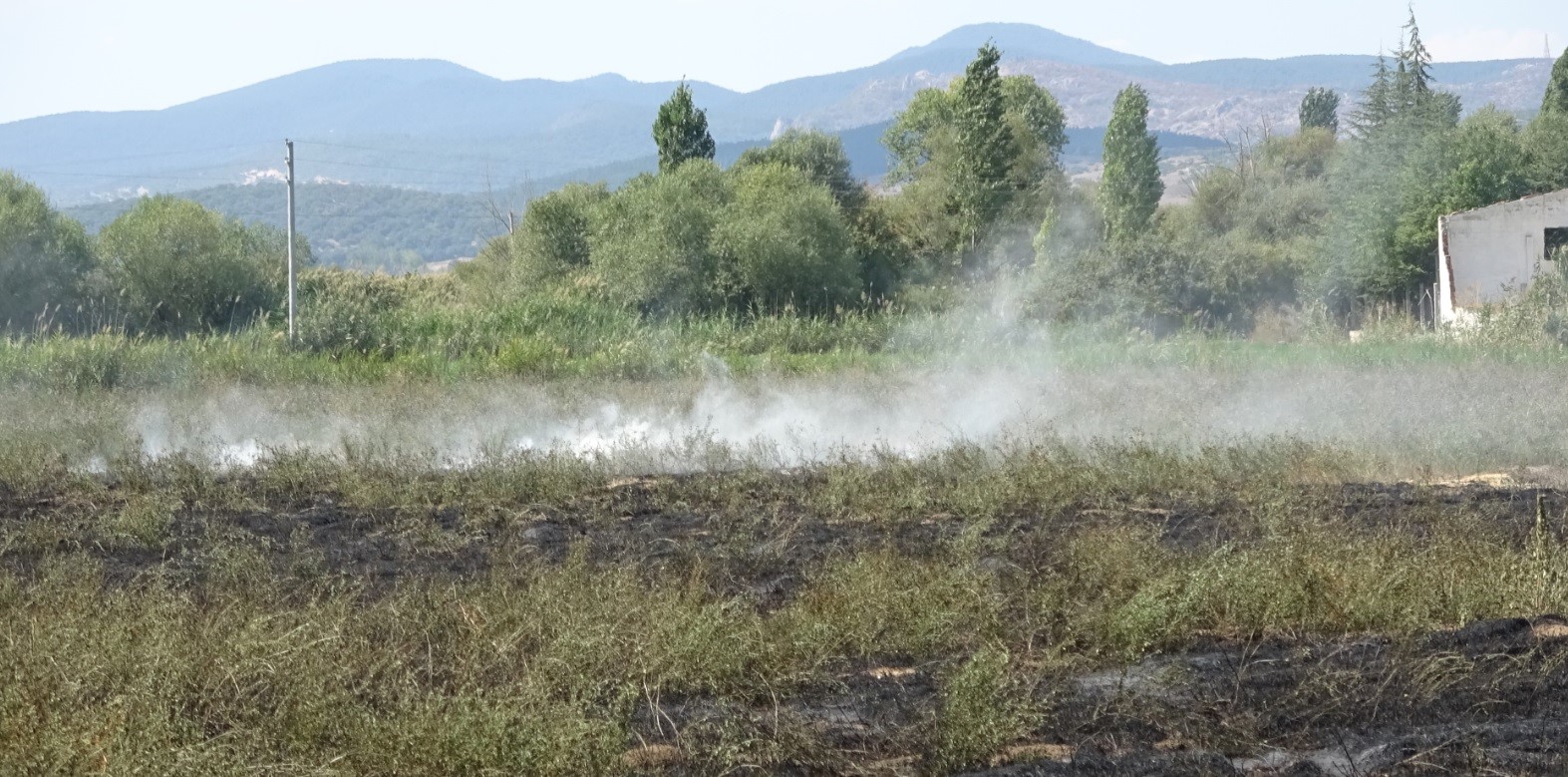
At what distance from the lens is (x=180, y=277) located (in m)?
37.7

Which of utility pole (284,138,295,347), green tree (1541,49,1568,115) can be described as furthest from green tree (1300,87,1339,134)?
utility pole (284,138,295,347)

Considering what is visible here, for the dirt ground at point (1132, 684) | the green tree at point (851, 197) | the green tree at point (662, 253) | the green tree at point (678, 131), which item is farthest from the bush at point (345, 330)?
the green tree at point (678, 131)

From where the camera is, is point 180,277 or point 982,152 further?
point 982,152

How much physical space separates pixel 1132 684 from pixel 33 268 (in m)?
35.7

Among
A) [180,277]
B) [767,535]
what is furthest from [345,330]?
[767,535]

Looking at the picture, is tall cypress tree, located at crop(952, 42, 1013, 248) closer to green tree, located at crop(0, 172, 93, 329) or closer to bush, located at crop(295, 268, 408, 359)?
bush, located at crop(295, 268, 408, 359)

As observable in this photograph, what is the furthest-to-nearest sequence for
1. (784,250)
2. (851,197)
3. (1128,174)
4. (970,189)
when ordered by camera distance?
(1128,174) → (851,197) → (970,189) → (784,250)

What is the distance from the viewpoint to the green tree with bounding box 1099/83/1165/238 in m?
65.7

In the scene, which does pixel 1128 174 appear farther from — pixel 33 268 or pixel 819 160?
pixel 33 268

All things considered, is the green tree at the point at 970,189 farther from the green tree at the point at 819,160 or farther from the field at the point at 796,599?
the field at the point at 796,599

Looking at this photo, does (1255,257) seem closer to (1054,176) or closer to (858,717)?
(1054,176)

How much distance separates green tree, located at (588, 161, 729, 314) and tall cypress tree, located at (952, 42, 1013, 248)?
1339 centimetres

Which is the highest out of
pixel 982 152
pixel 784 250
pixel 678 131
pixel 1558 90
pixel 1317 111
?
pixel 1317 111

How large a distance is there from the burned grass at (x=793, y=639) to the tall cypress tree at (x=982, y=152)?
135 feet
